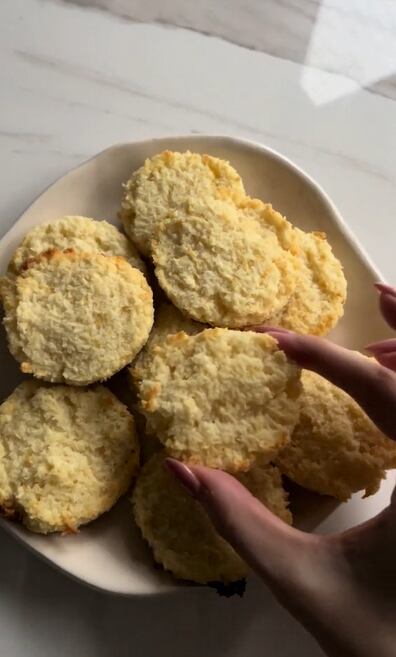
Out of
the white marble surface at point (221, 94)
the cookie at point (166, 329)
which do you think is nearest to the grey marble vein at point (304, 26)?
the white marble surface at point (221, 94)

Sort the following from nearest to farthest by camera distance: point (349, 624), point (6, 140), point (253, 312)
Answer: point (349, 624), point (253, 312), point (6, 140)

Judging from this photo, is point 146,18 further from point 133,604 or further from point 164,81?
point 133,604

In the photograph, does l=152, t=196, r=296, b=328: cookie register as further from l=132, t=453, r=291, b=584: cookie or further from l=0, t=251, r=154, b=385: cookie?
l=132, t=453, r=291, b=584: cookie

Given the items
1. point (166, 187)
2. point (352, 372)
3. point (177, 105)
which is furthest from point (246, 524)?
point (177, 105)

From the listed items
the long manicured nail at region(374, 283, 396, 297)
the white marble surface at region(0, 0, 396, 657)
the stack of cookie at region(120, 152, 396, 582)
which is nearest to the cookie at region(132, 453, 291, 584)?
the stack of cookie at region(120, 152, 396, 582)

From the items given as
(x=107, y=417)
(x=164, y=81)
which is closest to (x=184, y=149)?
(x=164, y=81)

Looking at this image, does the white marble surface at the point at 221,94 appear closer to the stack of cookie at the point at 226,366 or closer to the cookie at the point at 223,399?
the stack of cookie at the point at 226,366
